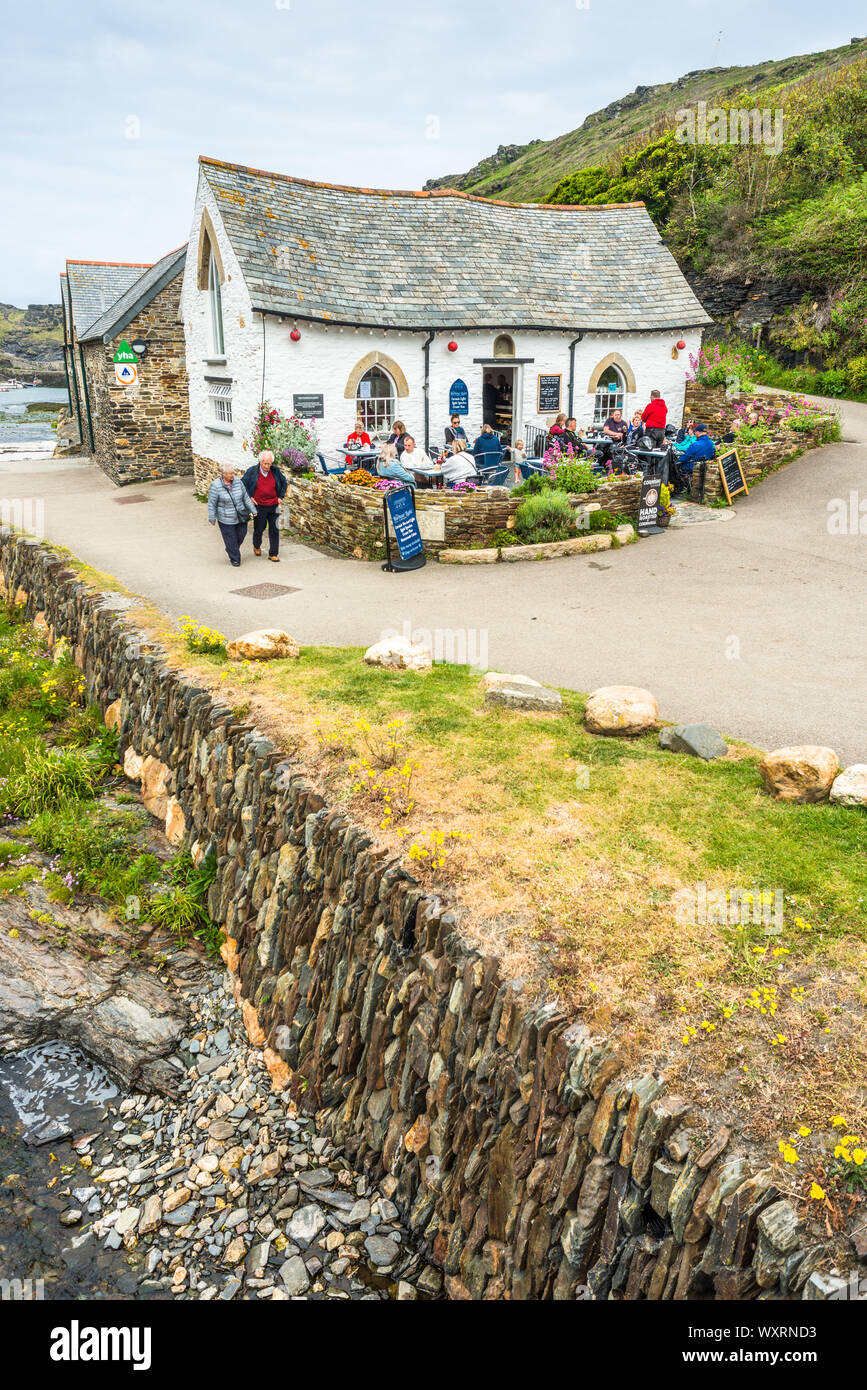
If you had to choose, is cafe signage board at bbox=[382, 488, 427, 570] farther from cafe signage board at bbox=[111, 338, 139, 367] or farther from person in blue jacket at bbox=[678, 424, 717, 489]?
cafe signage board at bbox=[111, 338, 139, 367]

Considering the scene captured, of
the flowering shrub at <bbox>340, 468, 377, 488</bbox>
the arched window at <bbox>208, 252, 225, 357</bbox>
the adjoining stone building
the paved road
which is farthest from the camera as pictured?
the adjoining stone building

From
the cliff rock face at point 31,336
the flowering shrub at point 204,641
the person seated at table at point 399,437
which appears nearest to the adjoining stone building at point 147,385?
the person seated at table at point 399,437

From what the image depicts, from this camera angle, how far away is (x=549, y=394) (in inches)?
829

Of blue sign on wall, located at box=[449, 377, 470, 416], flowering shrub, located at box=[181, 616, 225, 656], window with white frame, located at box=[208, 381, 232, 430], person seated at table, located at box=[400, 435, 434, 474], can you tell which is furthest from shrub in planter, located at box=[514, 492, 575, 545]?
window with white frame, located at box=[208, 381, 232, 430]

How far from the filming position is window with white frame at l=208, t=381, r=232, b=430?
19250mm

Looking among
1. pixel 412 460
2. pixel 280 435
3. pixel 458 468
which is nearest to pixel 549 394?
pixel 412 460

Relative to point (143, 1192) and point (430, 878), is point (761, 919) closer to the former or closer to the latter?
point (430, 878)

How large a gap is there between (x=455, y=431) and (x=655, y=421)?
441 cm

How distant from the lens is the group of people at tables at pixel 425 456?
15656mm

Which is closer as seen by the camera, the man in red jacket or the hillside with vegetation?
the man in red jacket

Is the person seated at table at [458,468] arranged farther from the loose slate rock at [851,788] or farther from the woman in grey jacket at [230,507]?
the loose slate rock at [851,788]

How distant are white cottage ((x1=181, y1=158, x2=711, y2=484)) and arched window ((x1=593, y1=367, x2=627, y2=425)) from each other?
0.15 feet
